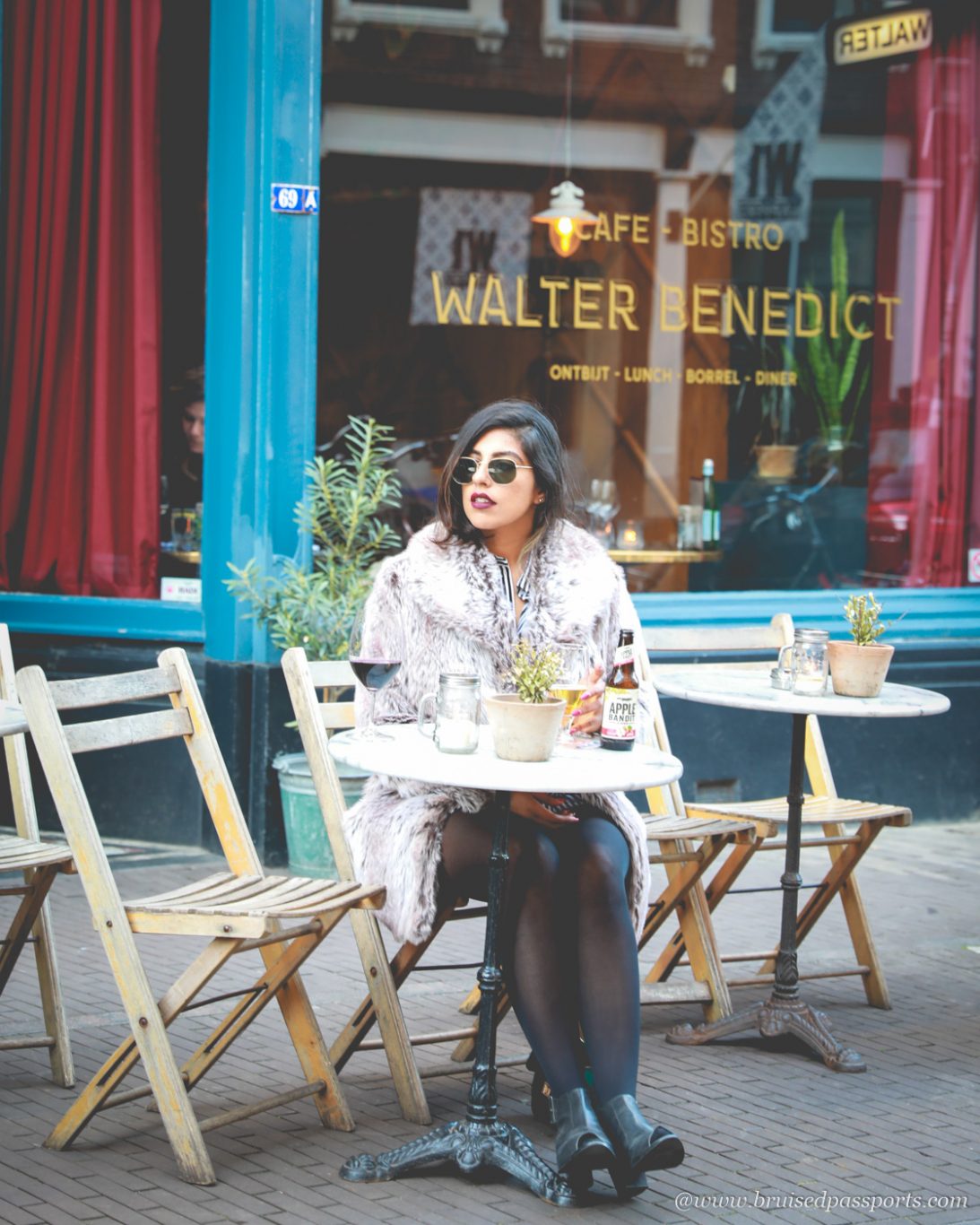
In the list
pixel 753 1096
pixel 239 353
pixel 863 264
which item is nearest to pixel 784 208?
pixel 863 264

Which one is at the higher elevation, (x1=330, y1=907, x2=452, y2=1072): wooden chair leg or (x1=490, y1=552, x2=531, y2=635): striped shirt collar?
(x1=490, y1=552, x2=531, y2=635): striped shirt collar

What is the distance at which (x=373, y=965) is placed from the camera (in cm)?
412

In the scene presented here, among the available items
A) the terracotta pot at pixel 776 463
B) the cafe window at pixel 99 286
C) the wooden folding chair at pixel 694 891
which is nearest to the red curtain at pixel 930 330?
the terracotta pot at pixel 776 463

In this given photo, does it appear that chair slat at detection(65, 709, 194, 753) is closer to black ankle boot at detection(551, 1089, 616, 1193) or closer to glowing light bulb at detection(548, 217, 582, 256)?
black ankle boot at detection(551, 1089, 616, 1193)

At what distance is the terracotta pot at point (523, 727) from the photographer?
11.8 ft

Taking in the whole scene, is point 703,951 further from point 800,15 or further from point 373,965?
point 800,15

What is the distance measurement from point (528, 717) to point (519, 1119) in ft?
3.79

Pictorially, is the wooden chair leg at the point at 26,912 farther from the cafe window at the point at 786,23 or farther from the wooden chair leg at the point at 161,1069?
the cafe window at the point at 786,23

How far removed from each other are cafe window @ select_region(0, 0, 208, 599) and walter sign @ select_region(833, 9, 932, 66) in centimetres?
334

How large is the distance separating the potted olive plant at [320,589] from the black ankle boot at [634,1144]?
8.93 feet

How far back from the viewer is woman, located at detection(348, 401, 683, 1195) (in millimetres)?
3688

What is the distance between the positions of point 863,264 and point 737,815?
437 centimetres

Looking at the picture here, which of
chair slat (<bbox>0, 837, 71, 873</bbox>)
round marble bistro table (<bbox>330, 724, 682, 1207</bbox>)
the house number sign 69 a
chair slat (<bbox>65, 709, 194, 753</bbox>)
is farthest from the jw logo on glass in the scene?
the house number sign 69 a

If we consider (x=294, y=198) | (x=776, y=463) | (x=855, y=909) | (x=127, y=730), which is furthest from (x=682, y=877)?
(x=776, y=463)
